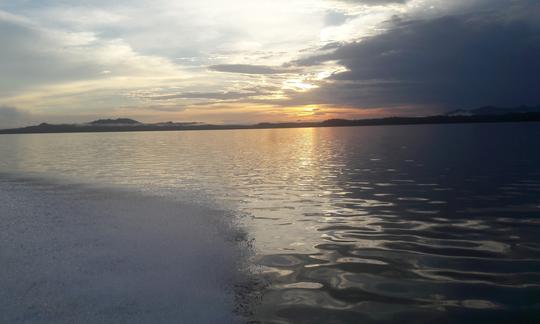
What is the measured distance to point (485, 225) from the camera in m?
14.4

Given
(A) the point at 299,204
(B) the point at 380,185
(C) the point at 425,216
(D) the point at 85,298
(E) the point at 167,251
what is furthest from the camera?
(B) the point at 380,185

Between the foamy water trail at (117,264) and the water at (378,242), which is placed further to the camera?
the water at (378,242)

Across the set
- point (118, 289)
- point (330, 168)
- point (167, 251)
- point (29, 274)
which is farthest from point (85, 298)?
point (330, 168)

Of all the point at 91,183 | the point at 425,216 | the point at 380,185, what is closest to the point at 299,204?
the point at 425,216

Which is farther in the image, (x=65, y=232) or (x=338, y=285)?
(x=65, y=232)

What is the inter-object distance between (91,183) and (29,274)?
16810 millimetres

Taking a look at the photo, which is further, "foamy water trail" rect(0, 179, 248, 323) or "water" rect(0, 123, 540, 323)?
"water" rect(0, 123, 540, 323)

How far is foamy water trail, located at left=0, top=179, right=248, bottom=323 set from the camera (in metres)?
8.06

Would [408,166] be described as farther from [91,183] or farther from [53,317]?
[53,317]

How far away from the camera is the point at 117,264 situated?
1065 centimetres

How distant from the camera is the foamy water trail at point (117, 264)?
8062mm

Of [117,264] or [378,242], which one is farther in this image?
[378,242]

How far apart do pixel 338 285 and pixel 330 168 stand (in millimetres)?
24700

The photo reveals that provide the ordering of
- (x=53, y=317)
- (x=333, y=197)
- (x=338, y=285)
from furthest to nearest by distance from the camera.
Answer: (x=333, y=197), (x=338, y=285), (x=53, y=317)
